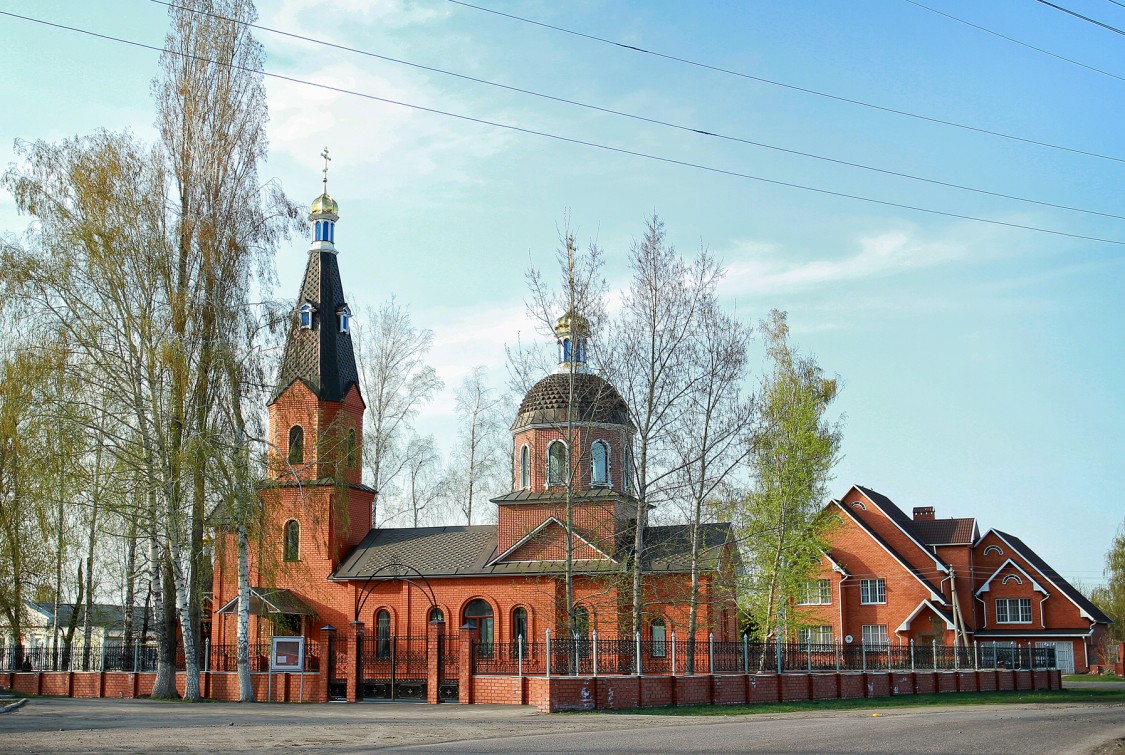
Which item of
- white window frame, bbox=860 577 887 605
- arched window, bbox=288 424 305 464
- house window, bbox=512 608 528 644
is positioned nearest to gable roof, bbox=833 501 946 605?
white window frame, bbox=860 577 887 605

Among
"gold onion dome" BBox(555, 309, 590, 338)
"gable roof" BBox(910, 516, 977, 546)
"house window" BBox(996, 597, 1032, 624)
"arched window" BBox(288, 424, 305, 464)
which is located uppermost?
"gold onion dome" BBox(555, 309, 590, 338)

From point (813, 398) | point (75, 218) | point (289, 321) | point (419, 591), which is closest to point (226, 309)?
point (289, 321)

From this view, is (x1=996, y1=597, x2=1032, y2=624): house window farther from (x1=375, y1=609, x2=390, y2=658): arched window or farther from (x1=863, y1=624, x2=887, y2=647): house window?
(x1=375, y1=609, x2=390, y2=658): arched window

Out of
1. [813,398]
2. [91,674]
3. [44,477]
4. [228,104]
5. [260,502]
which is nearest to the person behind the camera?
[44,477]

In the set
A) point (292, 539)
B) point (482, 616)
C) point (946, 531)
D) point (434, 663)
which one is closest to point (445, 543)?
point (482, 616)

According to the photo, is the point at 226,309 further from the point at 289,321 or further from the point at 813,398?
the point at 813,398

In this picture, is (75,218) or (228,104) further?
(228,104)

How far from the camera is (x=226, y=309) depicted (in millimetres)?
23000

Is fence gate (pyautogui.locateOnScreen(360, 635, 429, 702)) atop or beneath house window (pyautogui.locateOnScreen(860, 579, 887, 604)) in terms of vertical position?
beneath

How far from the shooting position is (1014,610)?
45.0 meters

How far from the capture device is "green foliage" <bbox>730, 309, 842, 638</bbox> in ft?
97.5

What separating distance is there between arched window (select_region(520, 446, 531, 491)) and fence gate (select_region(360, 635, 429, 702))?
5904 mm

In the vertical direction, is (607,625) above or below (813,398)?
below

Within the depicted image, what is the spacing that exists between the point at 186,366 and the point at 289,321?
2774 millimetres
